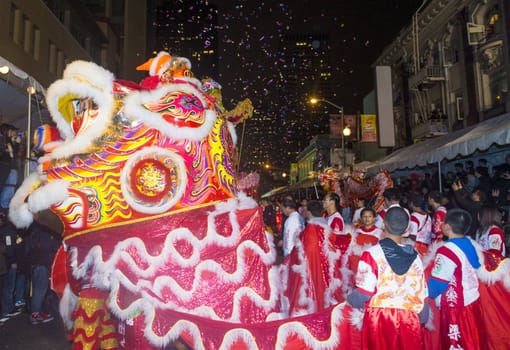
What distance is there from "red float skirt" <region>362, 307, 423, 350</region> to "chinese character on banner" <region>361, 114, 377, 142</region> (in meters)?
19.9

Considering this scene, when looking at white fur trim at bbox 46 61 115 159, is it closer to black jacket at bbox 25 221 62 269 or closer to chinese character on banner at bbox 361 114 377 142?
black jacket at bbox 25 221 62 269

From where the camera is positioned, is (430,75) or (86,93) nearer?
(86,93)

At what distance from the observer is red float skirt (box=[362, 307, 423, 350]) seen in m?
3.11

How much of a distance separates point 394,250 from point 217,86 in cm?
276

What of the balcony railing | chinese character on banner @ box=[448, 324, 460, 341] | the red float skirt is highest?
the balcony railing

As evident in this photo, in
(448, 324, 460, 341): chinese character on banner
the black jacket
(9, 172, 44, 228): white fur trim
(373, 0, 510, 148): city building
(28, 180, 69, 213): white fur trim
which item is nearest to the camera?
(448, 324, 460, 341): chinese character on banner

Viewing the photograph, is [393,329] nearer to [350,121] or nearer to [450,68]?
[450,68]

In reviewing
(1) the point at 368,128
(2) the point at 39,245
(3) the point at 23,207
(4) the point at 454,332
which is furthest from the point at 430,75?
(3) the point at 23,207

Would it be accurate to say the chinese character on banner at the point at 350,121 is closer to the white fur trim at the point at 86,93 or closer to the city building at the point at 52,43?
the city building at the point at 52,43

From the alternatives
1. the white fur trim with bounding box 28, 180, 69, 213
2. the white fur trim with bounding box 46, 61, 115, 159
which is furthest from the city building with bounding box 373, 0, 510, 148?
the white fur trim with bounding box 28, 180, 69, 213

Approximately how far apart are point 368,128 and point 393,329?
67.6 feet

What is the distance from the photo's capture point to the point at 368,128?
74.5 feet

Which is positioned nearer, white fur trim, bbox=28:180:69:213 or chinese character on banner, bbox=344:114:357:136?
white fur trim, bbox=28:180:69:213

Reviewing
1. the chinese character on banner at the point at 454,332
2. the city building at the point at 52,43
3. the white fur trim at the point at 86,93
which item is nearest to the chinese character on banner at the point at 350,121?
the city building at the point at 52,43
